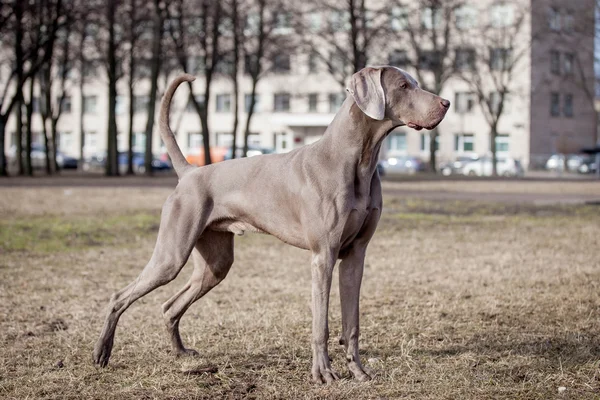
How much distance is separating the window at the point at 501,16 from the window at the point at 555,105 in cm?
934

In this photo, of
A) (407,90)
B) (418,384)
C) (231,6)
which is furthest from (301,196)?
(231,6)

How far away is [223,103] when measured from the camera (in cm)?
7625

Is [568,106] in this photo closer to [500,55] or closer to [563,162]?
[563,162]

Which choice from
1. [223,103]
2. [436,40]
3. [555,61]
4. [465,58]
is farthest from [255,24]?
[223,103]

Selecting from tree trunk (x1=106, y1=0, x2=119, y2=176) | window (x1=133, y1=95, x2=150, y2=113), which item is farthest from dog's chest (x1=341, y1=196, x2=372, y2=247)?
window (x1=133, y1=95, x2=150, y2=113)

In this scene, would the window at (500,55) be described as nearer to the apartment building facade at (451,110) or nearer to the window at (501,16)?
the window at (501,16)

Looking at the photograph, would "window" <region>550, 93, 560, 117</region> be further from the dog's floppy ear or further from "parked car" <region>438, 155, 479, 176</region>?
the dog's floppy ear

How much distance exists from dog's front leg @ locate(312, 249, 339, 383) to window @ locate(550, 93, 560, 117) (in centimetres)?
6683

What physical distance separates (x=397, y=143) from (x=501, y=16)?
1871 cm

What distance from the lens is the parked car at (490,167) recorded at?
54.8m

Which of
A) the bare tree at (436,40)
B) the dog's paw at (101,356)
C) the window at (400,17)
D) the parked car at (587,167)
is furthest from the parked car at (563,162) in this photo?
the dog's paw at (101,356)

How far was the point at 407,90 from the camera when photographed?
4.84 metres

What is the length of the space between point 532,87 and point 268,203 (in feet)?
205

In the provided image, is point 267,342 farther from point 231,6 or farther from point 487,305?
point 231,6
